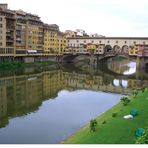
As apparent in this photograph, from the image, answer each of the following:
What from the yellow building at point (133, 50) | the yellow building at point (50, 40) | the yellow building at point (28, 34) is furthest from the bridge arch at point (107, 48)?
the yellow building at point (28, 34)

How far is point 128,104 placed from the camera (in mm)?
17656

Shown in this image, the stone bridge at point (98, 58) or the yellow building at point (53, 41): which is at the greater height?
the yellow building at point (53, 41)

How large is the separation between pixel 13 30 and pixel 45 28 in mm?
13944

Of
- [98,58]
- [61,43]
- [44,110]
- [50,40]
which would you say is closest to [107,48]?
[98,58]

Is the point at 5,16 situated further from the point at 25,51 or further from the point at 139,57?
the point at 139,57

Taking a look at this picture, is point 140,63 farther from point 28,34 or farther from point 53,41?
point 28,34

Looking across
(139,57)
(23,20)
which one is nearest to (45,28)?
(23,20)

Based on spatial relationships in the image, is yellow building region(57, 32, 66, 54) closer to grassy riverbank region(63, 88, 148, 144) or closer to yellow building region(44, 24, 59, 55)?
yellow building region(44, 24, 59, 55)

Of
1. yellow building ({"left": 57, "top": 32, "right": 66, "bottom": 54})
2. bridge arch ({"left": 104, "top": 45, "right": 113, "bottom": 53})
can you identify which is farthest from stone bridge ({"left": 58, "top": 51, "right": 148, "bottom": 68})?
bridge arch ({"left": 104, "top": 45, "right": 113, "bottom": 53})

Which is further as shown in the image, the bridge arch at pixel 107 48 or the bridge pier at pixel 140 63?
the bridge arch at pixel 107 48

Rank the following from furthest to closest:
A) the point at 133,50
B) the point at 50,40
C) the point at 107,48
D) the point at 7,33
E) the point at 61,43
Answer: the point at 61,43
the point at 107,48
the point at 50,40
the point at 133,50
the point at 7,33

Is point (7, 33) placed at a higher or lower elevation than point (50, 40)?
higher

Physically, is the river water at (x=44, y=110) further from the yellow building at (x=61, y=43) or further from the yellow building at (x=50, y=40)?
the yellow building at (x=61, y=43)

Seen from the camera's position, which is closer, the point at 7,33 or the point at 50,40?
the point at 7,33
